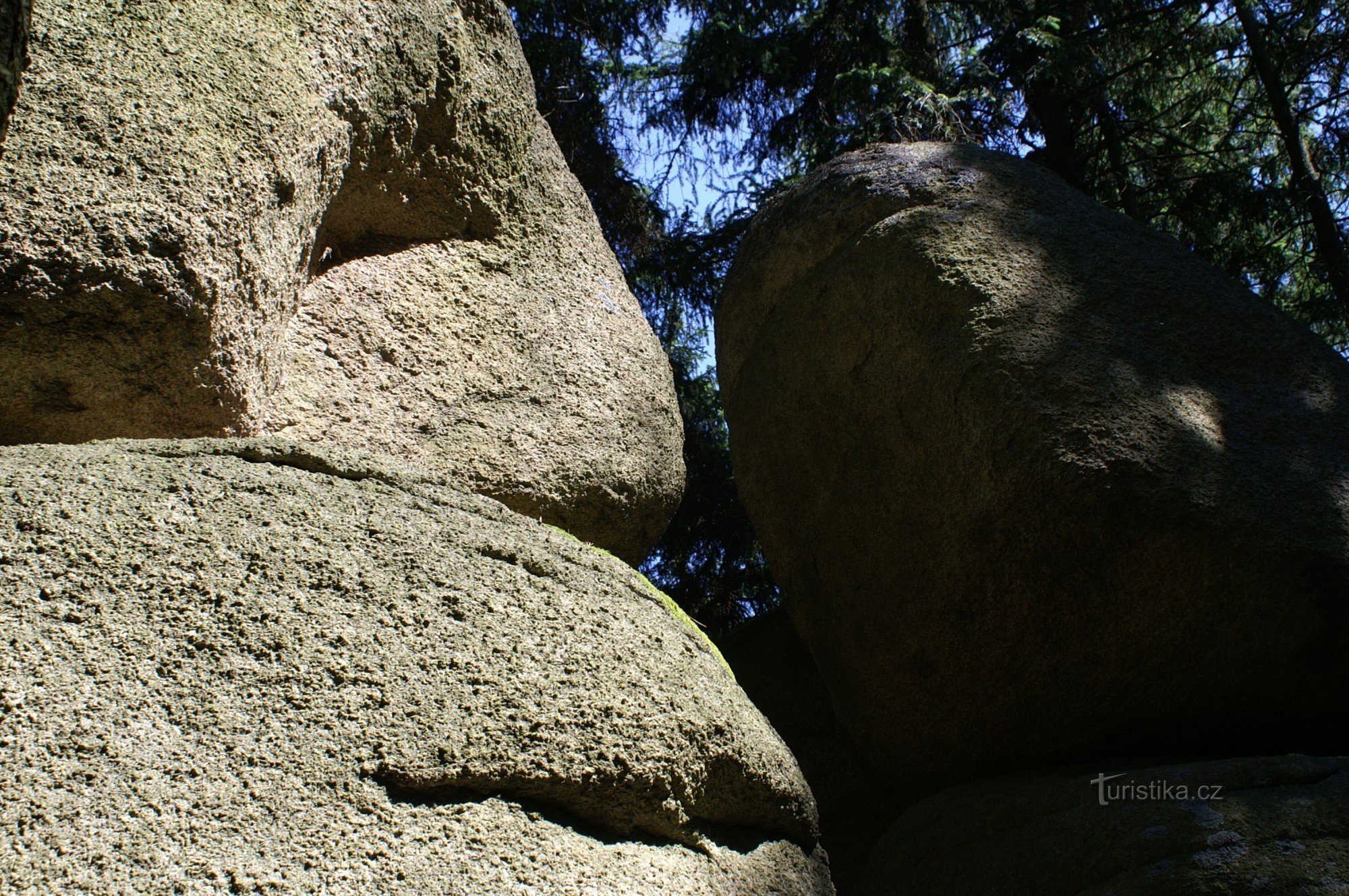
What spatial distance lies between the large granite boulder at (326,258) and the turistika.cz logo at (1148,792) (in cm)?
135

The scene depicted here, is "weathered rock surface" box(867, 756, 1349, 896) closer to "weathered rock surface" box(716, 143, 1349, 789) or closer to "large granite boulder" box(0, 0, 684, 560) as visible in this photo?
"weathered rock surface" box(716, 143, 1349, 789)

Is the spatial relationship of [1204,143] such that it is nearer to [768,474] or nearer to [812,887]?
[768,474]

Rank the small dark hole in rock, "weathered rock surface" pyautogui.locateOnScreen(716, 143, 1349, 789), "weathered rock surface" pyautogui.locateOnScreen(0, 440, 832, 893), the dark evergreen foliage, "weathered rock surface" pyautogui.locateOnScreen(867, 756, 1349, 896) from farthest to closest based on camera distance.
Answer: the dark evergreen foliage
"weathered rock surface" pyautogui.locateOnScreen(716, 143, 1349, 789)
the small dark hole in rock
"weathered rock surface" pyautogui.locateOnScreen(867, 756, 1349, 896)
"weathered rock surface" pyautogui.locateOnScreen(0, 440, 832, 893)

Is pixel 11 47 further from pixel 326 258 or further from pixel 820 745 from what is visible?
pixel 820 745

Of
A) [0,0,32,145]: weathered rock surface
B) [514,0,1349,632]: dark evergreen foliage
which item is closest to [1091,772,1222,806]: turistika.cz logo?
[0,0,32,145]: weathered rock surface

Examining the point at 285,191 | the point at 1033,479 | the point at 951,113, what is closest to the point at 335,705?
the point at 285,191

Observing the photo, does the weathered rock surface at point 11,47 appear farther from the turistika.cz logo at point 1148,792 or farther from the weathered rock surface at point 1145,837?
the turistika.cz logo at point 1148,792

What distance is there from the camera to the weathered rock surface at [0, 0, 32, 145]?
1491 millimetres

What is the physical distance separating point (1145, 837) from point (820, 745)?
5.35 ft

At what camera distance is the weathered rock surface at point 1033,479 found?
2773 mm

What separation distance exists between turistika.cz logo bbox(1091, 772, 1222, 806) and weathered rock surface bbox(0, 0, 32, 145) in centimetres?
255

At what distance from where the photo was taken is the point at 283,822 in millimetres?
1539

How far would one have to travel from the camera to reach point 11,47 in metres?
1.52

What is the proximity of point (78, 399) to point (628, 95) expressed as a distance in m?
6.68
